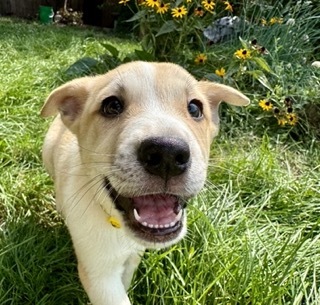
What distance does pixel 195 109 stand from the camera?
2502 millimetres

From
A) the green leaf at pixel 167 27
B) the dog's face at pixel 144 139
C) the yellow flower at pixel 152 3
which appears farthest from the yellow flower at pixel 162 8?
the dog's face at pixel 144 139

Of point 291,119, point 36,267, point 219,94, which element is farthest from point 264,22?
point 36,267

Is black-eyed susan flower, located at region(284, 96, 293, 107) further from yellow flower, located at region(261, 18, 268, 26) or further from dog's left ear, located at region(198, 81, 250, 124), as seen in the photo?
dog's left ear, located at region(198, 81, 250, 124)

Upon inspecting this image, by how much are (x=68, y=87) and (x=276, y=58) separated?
3347 mm

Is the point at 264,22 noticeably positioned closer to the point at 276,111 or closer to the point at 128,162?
the point at 276,111

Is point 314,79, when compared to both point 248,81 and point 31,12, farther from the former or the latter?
point 31,12

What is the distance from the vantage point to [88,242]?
8.15ft

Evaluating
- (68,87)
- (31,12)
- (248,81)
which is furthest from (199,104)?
(31,12)

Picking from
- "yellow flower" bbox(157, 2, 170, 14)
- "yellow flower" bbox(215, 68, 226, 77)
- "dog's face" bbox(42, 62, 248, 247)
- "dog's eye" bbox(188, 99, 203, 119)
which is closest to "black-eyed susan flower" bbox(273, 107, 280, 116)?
"yellow flower" bbox(215, 68, 226, 77)

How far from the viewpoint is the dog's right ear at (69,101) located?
8.70 ft

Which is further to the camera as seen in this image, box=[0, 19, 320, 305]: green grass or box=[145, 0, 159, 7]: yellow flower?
box=[145, 0, 159, 7]: yellow flower

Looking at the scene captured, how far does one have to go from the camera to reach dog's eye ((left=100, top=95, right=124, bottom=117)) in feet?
7.71

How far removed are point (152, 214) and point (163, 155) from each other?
0.39 m

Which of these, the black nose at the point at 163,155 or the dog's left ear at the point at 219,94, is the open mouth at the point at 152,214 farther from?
the dog's left ear at the point at 219,94
